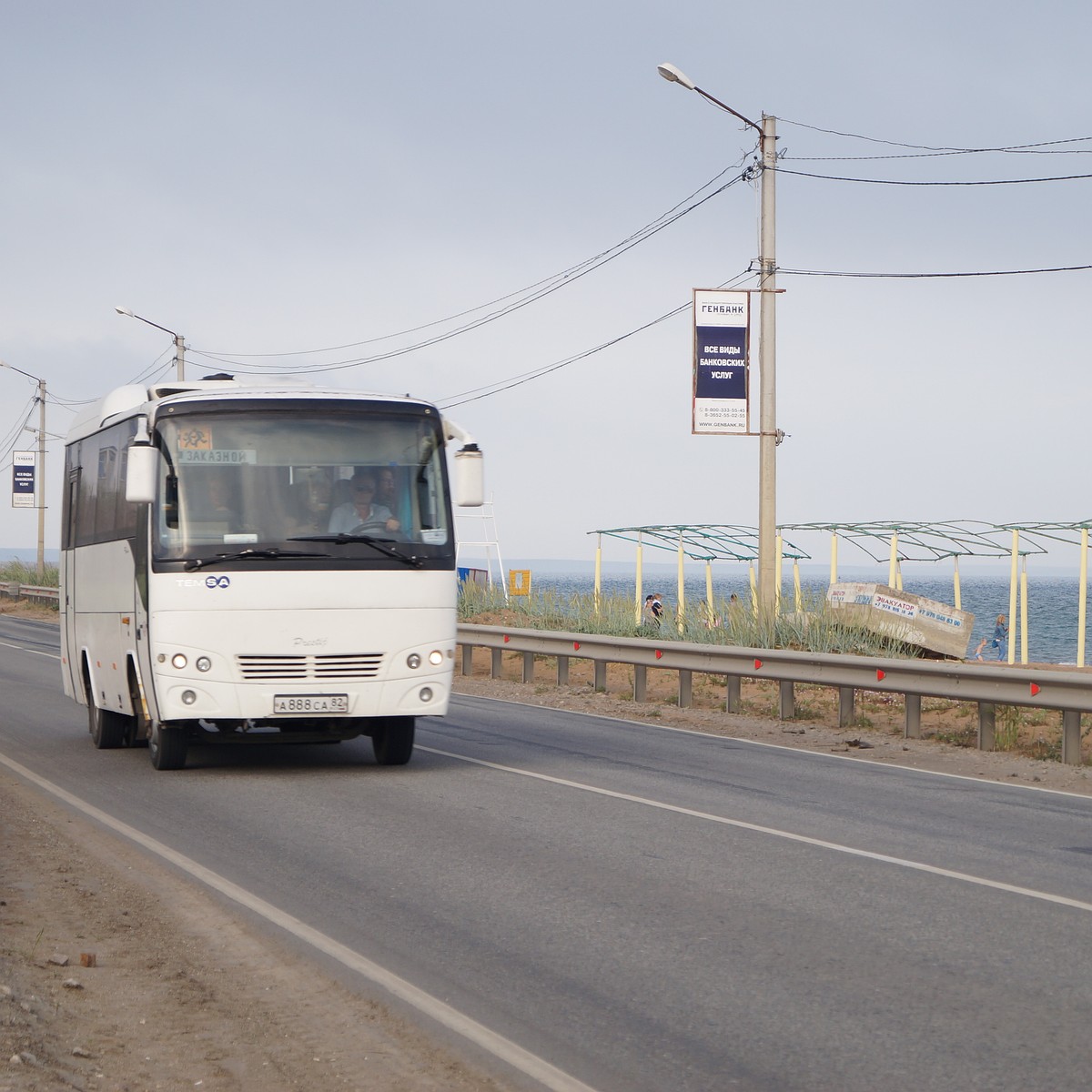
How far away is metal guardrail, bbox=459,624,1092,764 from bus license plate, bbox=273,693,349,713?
6333 mm

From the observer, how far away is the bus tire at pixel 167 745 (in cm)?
1242

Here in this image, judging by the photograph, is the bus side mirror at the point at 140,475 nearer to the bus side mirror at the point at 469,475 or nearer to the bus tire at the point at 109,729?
the bus side mirror at the point at 469,475

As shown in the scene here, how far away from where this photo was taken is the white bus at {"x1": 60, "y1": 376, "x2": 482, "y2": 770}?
11602 mm

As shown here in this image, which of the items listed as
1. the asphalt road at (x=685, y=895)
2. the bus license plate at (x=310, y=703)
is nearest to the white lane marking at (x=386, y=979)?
the asphalt road at (x=685, y=895)

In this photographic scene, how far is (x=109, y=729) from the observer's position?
14336 mm

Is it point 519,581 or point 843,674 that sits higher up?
point 519,581

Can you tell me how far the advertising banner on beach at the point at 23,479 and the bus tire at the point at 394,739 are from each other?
52.0 meters

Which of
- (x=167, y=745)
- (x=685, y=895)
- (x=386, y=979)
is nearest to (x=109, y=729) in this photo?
(x=167, y=745)

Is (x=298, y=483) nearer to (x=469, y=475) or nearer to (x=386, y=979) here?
(x=469, y=475)

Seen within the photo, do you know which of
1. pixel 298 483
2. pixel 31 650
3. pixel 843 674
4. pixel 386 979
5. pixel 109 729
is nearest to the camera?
pixel 386 979

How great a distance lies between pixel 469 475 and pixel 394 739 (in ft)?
8.20

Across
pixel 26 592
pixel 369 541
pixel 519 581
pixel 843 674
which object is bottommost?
pixel 843 674

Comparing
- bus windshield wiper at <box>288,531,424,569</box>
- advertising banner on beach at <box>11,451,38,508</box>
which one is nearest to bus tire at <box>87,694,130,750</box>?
bus windshield wiper at <box>288,531,424,569</box>

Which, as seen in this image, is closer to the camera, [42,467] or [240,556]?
[240,556]
